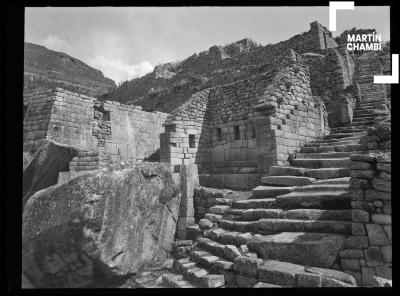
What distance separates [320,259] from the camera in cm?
459

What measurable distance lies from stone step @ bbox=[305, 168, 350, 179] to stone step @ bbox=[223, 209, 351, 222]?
1.66 meters

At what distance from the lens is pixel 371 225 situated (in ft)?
15.0

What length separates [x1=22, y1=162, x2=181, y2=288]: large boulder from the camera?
216 inches

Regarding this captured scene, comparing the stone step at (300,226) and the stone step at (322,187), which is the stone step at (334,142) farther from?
the stone step at (300,226)

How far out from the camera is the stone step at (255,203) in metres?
6.52

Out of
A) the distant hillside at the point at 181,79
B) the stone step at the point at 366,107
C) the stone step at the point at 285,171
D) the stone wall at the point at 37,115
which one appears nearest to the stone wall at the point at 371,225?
the stone step at the point at 285,171

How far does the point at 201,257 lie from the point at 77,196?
8.55 ft

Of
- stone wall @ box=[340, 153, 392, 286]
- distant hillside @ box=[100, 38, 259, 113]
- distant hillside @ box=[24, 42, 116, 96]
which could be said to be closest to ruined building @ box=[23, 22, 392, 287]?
stone wall @ box=[340, 153, 392, 286]

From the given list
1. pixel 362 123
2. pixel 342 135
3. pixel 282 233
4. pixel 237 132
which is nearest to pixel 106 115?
pixel 237 132

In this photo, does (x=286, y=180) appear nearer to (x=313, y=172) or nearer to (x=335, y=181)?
(x=313, y=172)

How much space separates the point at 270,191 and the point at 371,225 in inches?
103

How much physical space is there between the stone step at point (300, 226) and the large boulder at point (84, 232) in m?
2.66

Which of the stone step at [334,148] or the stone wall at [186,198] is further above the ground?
the stone step at [334,148]
